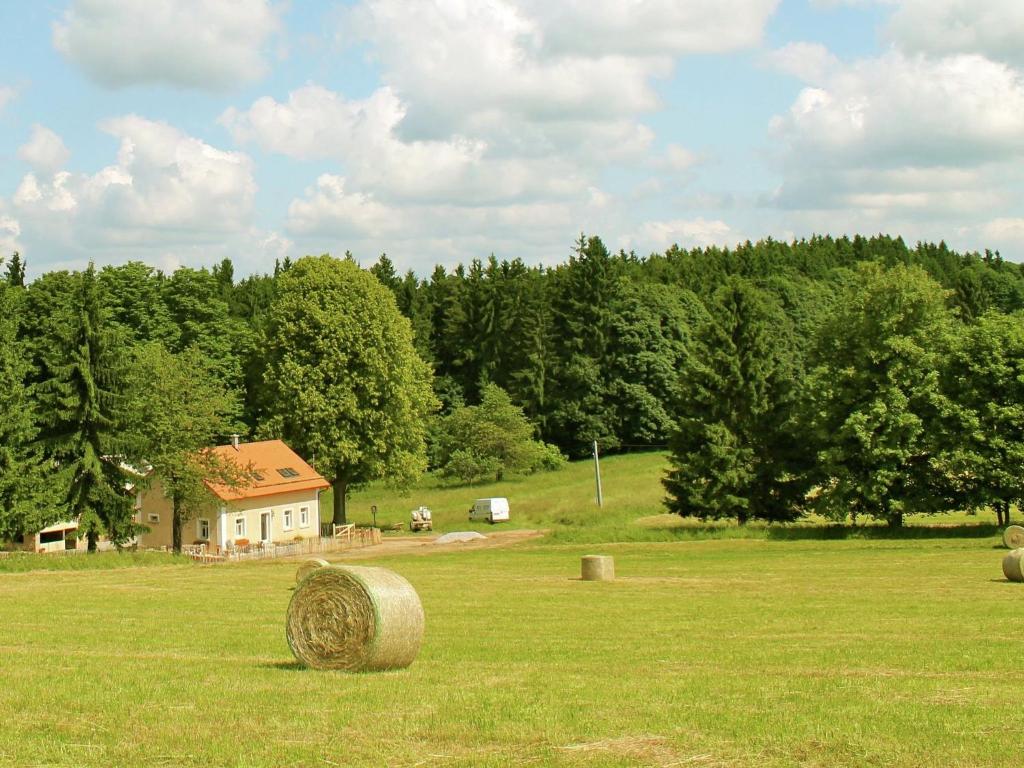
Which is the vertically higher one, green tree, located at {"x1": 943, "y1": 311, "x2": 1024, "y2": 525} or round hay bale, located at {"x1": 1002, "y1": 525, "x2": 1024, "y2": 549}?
green tree, located at {"x1": 943, "y1": 311, "x2": 1024, "y2": 525}

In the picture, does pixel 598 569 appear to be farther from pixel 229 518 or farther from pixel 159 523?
pixel 159 523

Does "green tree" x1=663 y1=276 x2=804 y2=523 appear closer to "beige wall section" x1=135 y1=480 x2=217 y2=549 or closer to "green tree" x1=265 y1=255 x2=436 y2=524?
"green tree" x1=265 y1=255 x2=436 y2=524

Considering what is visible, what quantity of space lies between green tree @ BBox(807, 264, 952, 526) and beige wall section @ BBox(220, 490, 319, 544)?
28.5m

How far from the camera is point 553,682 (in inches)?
526

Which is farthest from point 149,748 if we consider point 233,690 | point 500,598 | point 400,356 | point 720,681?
point 400,356

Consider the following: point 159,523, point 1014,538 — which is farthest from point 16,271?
point 1014,538

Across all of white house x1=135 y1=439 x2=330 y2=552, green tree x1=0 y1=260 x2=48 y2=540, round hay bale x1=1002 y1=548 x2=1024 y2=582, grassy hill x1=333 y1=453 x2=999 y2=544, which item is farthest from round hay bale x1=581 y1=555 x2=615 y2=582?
white house x1=135 y1=439 x2=330 y2=552

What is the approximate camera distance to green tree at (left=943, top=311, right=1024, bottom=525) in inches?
1855

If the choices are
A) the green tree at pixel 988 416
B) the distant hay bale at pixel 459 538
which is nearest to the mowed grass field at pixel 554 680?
the green tree at pixel 988 416

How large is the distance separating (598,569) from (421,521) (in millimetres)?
37188

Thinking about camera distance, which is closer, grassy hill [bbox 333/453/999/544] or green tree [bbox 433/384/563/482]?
grassy hill [bbox 333/453/999/544]

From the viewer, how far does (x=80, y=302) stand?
50.2 m

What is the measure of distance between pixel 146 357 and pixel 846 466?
34.6 meters

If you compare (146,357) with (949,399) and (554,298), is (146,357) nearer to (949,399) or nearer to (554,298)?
(949,399)
